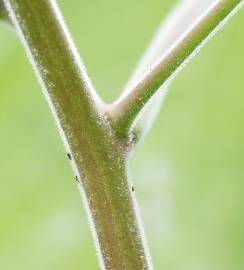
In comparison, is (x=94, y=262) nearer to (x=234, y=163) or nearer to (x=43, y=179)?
(x=43, y=179)

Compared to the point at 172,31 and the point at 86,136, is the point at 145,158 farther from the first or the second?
the point at 86,136

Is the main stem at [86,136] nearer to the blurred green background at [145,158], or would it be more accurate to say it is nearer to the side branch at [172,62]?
the side branch at [172,62]

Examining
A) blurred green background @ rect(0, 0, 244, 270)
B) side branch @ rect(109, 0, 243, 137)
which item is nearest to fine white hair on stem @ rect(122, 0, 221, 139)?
side branch @ rect(109, 0, 243, 137)

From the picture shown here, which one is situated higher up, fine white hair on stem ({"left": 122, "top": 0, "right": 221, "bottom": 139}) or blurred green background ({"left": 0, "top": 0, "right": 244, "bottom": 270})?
blurred green background ({"left": 0, "top": 0, "right": 244, "bottom": 270})

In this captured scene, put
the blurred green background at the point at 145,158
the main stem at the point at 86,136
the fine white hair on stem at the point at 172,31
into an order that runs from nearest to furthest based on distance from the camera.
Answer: the main stem at the point at 86,136 → the fine white hair on stem at the point at 172,31 → the blurred green background at the point at 145,158

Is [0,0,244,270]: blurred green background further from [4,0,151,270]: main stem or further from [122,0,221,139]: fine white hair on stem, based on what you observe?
[4,0,151,270]: main stem

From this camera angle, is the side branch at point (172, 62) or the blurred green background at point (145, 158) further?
the blurred green background at point (145, 158)

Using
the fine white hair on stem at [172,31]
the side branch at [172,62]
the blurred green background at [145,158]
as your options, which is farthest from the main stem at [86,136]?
the blurred green background at [145,158]
